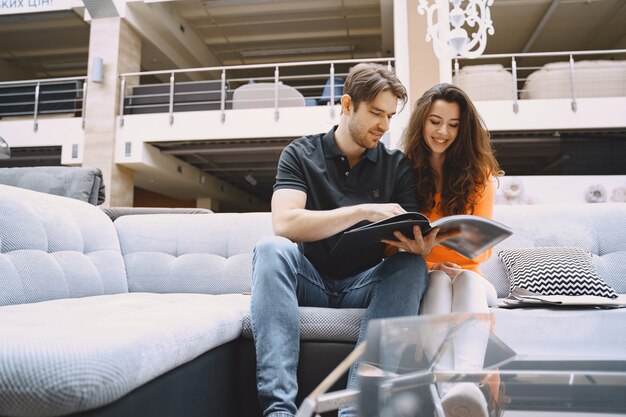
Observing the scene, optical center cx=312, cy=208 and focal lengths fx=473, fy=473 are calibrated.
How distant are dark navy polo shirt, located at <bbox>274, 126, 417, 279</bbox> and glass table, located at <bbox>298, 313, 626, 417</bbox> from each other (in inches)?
22.6

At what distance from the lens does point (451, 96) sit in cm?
130

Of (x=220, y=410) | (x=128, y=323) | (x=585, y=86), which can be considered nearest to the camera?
(x=128, y=323)

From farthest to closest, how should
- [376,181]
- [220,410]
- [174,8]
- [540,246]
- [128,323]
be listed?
[174,8]
[540,246]
[376,181]
[220,410]
[128,323]

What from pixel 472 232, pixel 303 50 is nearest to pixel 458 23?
pixel 472 232

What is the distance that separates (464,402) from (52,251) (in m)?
1.20

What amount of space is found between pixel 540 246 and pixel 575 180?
146 inches

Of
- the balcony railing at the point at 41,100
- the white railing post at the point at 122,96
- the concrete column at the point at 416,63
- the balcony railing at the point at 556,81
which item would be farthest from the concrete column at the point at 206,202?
the balcony railing at the point at 556,81

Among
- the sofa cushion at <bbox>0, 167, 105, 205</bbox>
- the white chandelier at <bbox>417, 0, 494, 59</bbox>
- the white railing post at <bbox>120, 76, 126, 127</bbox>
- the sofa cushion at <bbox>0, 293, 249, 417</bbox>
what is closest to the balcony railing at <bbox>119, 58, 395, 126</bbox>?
the white railing post at <bbox>120, 76, 126, 127</bbox>

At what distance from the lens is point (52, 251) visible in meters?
1.33

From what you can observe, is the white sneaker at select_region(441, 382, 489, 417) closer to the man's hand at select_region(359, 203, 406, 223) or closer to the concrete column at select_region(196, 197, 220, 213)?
A: the man's hand at select_region(359, 203, 406, 223)

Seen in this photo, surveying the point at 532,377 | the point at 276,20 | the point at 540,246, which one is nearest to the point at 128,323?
the point at 532,377

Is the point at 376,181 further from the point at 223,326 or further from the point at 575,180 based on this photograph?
the point at 575,180

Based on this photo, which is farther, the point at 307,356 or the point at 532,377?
the point at 307,356

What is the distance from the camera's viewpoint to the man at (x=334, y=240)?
0.96 m
